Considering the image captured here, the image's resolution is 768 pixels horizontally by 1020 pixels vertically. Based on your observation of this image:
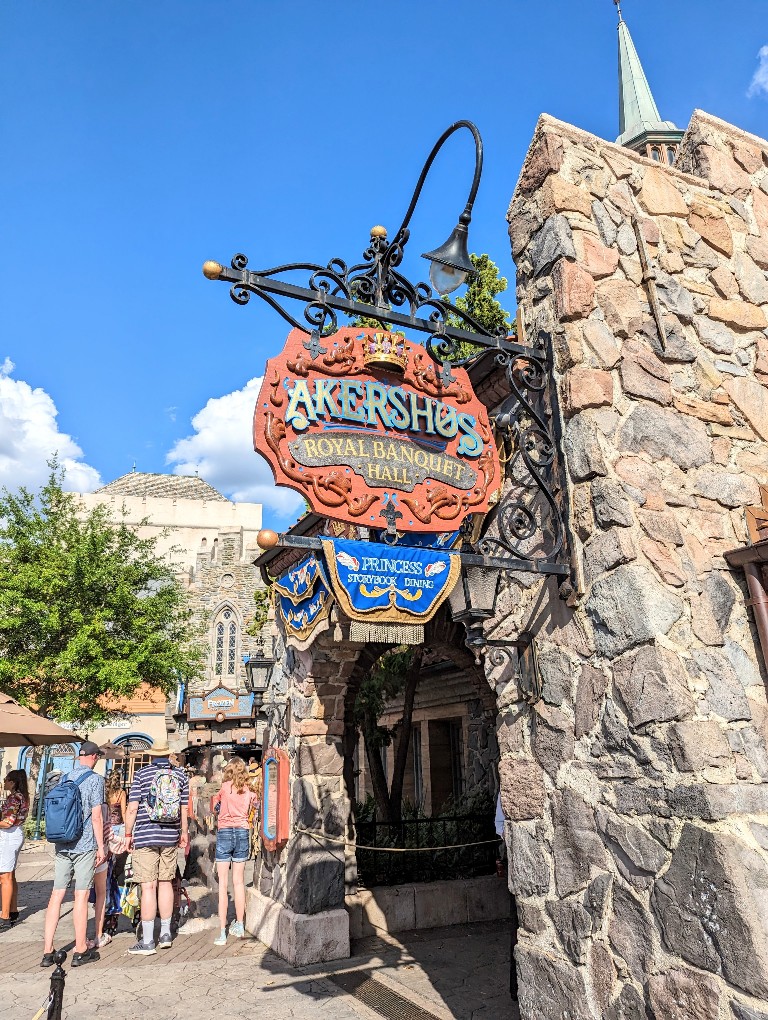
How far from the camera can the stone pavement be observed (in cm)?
528

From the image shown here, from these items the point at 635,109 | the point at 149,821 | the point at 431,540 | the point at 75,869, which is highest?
the point at 635,109

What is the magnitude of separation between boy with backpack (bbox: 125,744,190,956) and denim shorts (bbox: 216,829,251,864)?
1.65 feet

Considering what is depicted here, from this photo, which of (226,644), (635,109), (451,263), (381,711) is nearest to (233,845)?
(381,711)

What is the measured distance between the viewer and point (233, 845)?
7469mm

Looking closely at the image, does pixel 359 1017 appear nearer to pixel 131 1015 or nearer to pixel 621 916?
pixel 131 1015

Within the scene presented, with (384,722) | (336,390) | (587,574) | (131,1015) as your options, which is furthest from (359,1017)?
(384,722)

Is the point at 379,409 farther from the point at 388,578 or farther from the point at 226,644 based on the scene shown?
the point at 226,644

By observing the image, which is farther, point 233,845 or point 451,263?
point 233,845

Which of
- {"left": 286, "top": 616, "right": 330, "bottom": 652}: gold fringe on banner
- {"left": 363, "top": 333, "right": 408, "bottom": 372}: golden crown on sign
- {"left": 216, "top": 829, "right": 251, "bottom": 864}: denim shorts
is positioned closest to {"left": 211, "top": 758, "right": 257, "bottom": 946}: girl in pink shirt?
{"left": 216, "top": 829, "right": 251, "bottom": 864}: denim shorts

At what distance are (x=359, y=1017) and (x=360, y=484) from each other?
3.99 meters

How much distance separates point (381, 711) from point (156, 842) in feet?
15.2

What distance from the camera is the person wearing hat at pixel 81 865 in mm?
6348

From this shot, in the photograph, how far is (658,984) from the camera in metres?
3.10

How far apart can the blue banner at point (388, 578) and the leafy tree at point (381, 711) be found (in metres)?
5.85
